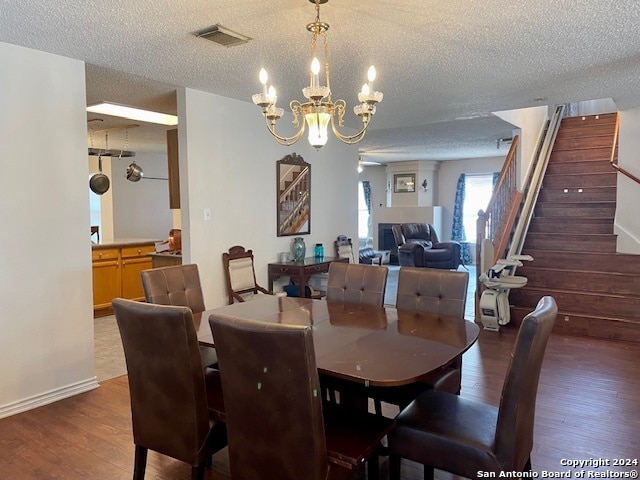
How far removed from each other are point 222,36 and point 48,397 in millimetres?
2643

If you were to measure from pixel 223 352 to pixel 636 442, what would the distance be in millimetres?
2435

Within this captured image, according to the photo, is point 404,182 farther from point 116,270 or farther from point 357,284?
point 357,284

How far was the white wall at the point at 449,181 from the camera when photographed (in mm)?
10977

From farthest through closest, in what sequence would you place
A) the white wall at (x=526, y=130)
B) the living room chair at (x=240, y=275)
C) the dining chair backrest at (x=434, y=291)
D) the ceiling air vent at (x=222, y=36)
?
1. the white wall at (x=526, y=130)
2. the living room chair at (x=240, y=275)
3. the dining chair backrest at (x=434, y=291)
4. the ceiling air vent at (x=222, y=36)

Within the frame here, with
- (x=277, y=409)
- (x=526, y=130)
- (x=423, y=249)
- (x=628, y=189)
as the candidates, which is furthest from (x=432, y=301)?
(x=423, y=249)

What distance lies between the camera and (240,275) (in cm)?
458

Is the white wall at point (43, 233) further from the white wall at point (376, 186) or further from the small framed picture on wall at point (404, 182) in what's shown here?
the white wall at point (376, 186)

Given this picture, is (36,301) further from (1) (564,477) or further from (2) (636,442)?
(2) (636,442)

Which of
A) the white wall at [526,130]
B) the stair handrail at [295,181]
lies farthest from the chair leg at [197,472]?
the white wall at [526,130]

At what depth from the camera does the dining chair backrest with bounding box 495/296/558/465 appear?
5.48ft

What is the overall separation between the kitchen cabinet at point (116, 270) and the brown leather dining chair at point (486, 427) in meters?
4.65

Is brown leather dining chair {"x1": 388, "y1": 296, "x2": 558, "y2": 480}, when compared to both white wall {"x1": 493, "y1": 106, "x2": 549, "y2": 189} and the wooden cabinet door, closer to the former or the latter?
white wall {"x1": 493, "y1": 106, "x2": 549, "y2": 189}

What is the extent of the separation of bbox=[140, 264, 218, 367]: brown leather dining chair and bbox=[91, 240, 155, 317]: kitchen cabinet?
2.96m

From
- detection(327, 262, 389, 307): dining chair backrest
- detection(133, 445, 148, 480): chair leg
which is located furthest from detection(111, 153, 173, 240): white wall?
detection(133, 445, 148, 480): chair leg
